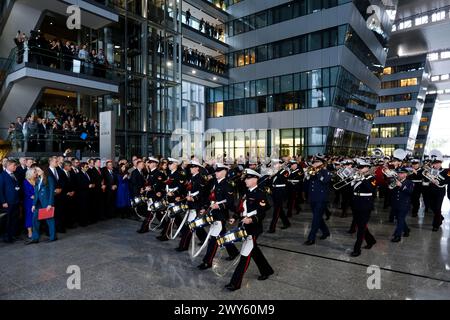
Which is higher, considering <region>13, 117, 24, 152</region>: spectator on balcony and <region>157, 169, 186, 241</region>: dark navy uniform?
<region>13, 117, 24, 152</region>: spectator on balcony

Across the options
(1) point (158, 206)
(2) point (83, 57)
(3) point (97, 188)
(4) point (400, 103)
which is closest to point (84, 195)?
(3) point (97, 188)

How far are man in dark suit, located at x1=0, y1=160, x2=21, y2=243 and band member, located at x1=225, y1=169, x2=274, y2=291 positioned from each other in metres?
6.07

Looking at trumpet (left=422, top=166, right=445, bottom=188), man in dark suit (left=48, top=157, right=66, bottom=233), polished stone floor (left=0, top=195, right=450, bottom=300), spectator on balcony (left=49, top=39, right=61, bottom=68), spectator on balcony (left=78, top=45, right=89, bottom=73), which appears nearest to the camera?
polished stone floor (left=0, top=195, right=450, bottom=300)

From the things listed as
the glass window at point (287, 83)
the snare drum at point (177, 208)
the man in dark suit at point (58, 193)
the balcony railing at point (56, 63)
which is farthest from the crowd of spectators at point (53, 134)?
the glass window at point (287, 83)

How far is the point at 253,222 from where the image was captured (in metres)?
5.28

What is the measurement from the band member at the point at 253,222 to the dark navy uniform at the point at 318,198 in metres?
2.60

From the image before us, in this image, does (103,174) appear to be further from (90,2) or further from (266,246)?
(90,2)

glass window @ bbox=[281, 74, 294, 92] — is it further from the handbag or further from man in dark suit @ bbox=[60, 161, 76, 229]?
the handbag

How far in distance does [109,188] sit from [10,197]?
3270 millimetres

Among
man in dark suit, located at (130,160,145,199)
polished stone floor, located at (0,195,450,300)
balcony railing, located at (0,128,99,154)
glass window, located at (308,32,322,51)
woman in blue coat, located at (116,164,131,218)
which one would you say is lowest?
polished stone floor, located at (0,195,450,300)

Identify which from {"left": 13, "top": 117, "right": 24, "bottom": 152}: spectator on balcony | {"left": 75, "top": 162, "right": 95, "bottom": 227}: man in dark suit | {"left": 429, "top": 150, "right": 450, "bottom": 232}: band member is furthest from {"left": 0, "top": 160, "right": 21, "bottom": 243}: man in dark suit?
{"left": 429, "top": 150, "right": 450, "bottom": 232}: band member

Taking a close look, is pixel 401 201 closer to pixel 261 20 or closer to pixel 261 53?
pixel 261 53

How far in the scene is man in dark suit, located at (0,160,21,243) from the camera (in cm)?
788

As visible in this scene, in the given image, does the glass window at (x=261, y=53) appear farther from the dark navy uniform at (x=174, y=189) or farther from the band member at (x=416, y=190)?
the dark navy uniform at (x=174, y=189)
